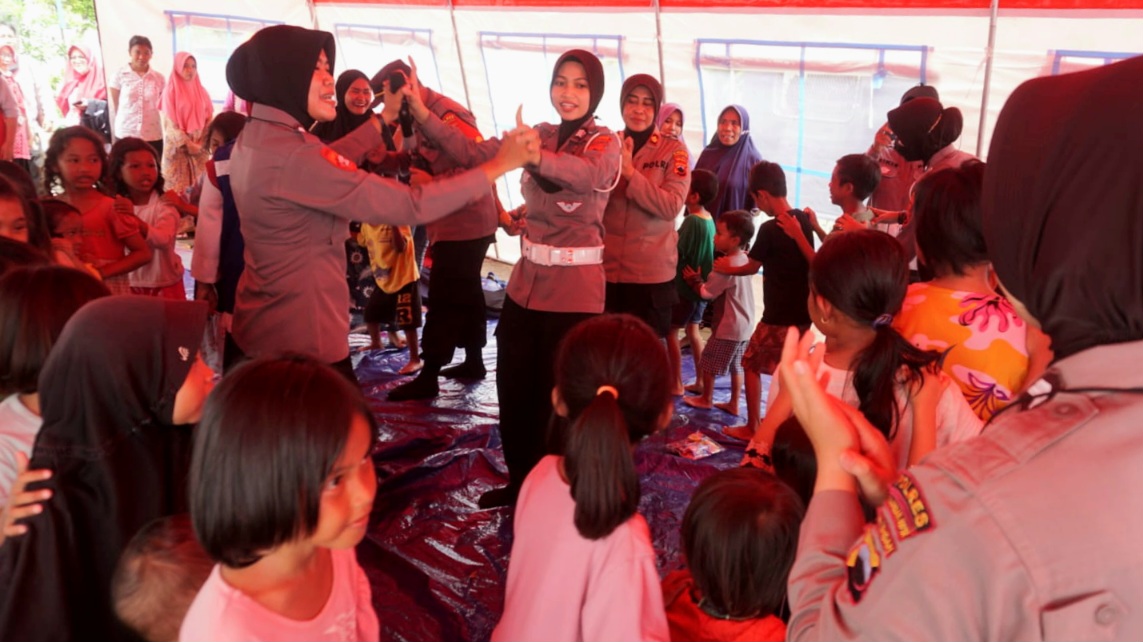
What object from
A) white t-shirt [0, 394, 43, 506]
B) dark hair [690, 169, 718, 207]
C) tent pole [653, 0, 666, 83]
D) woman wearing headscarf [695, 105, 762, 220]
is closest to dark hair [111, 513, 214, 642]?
white t-shirt [0, 394, 43, 506]

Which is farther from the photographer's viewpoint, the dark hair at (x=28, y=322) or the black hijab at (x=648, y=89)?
the black hijab at (x=648, y=89)

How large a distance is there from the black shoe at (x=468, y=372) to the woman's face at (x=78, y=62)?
7445 mm

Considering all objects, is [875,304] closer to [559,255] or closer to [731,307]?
[559,255]

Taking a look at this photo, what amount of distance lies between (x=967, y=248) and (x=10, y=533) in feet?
6.88

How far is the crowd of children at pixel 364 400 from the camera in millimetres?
1255

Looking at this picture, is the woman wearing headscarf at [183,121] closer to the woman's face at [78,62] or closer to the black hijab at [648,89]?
the woman's face at [78,62]

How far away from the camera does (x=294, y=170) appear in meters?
2.60

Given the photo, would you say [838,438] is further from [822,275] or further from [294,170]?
[294,170]

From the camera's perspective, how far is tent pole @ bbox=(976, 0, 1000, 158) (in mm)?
4816

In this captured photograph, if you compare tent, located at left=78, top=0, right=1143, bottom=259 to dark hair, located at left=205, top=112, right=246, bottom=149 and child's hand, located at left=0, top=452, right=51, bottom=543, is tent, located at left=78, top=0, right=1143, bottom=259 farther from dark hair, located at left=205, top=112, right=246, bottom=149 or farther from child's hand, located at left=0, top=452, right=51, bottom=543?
child's hand, located at left=0, top=452, right=51, bottom=543

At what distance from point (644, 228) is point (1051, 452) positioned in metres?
3.31

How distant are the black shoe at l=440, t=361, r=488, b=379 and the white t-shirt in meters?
2.99

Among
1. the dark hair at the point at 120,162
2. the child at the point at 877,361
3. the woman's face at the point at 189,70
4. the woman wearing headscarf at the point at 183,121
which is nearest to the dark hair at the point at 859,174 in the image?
the child at the point at 877,361

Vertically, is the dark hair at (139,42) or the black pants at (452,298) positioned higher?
the dark hair at (139,42)
